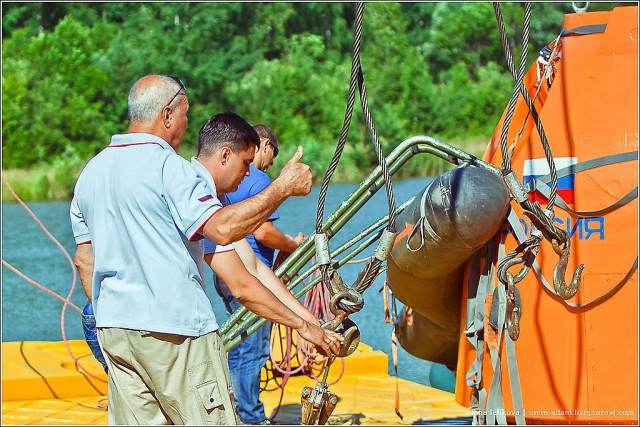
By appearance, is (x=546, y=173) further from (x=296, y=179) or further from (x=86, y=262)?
(x=86, y=262)

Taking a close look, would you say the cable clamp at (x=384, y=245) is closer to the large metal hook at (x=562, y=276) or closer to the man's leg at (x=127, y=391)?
the large metal hook at (x=562, y=276)

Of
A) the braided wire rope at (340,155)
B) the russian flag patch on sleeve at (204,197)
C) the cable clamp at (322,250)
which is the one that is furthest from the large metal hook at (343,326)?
the russian flag patch on sleeve at (204,197)

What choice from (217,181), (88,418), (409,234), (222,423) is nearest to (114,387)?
(222,423)

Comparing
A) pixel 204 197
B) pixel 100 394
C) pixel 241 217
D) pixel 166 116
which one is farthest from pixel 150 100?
pixel 100 394

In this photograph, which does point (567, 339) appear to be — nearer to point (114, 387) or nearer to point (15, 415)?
point (114, 387)

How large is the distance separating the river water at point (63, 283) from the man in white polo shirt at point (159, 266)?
3.74 m

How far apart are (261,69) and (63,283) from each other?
23.7 meters

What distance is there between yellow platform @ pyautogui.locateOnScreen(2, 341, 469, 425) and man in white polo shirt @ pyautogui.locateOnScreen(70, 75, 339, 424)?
8.55 feet

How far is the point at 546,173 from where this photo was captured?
15.2ft

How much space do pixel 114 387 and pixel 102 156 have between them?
829 millimetres

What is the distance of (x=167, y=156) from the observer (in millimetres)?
3738

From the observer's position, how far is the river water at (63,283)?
10383mm

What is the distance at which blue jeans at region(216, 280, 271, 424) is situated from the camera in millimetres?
6055

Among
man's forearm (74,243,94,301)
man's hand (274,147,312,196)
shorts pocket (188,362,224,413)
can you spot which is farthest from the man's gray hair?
shorts pocket (188,362,224,413)
